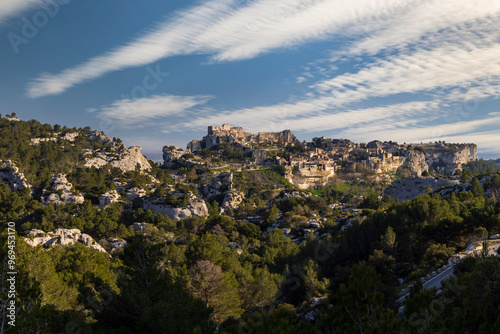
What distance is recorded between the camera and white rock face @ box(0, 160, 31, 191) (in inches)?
2373

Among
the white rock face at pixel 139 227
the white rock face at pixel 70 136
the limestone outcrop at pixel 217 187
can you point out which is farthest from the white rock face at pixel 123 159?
the white rock face at pixel 139 227

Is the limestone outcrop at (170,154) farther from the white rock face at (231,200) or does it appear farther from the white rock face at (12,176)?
the white rock face at (12,176)

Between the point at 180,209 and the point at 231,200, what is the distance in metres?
15.9

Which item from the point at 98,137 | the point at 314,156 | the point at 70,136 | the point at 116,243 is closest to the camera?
the point at 116,243

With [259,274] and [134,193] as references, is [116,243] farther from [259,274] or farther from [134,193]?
[134,193]

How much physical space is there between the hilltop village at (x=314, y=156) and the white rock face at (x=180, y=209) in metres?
40.7

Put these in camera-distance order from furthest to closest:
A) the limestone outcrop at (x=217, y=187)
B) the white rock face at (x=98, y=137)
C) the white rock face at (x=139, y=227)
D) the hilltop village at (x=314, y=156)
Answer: the hilltop village at (x=314, y=156) < the white rock face at (x=98, y=137) < the limestone outcrop at (x=217, y=187) < the white rock face at (x=139, y=227)

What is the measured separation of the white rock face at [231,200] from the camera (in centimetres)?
7738

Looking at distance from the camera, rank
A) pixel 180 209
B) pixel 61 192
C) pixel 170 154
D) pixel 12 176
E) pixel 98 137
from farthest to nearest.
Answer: pixel 170 154 → pixel 98 137 → pixel 180 209 → pixel 12 176 → pixel 61 192

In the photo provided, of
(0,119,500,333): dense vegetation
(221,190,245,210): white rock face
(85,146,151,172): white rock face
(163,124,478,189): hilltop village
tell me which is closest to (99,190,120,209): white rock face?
(0,119,500,333): dense vegetation

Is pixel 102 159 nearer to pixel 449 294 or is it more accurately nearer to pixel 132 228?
pixel 132 228

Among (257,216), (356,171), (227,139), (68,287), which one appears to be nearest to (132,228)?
(257,216)

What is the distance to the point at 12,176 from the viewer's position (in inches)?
2418

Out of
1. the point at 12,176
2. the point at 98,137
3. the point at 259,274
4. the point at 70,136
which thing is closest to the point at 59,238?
the point at 259,274
